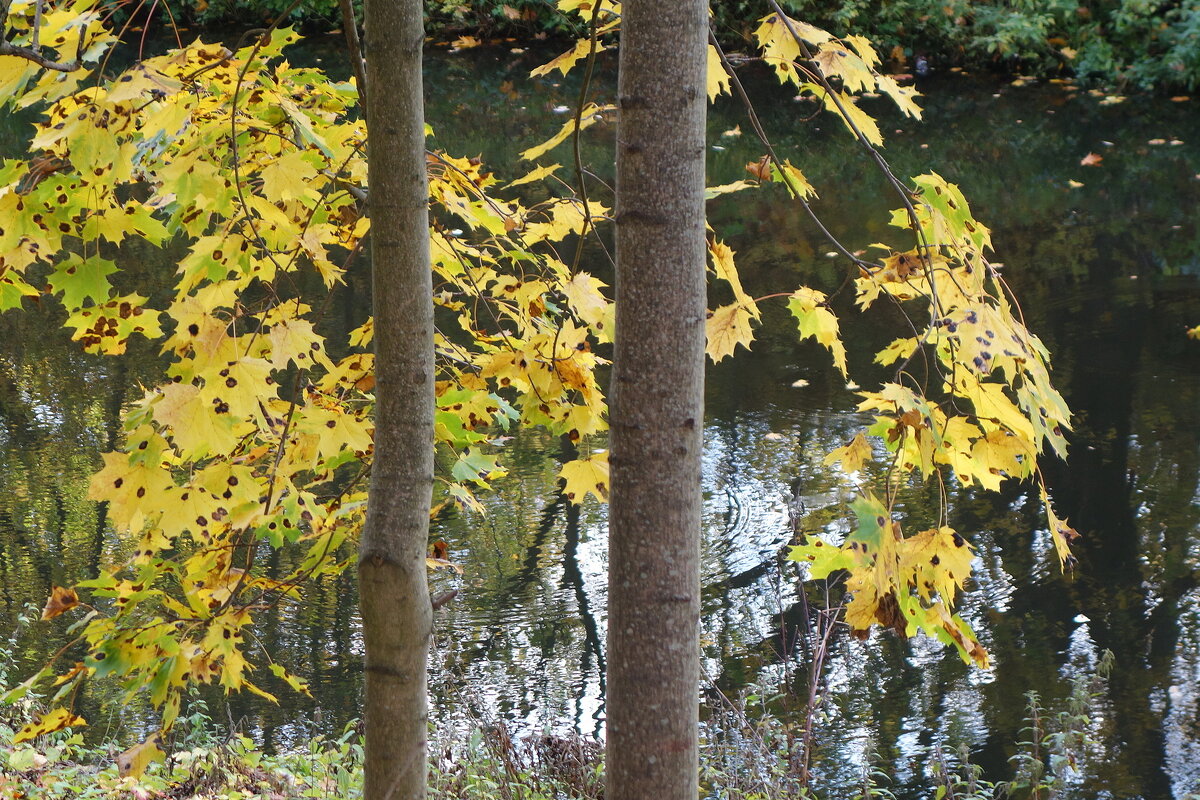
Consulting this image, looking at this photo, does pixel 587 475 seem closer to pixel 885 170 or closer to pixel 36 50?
pixel 885 170

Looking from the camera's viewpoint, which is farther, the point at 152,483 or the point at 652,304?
the point at 152,483

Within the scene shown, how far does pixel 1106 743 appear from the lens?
3373mm

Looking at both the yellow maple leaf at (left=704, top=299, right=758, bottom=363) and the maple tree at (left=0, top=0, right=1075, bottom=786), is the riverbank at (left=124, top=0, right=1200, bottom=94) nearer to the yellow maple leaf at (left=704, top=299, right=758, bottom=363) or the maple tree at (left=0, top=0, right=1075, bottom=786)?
the maple tree at (left=0, top=0, right=1075, bottom=786)

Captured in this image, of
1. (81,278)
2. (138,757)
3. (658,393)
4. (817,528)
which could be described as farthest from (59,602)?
(817,528)

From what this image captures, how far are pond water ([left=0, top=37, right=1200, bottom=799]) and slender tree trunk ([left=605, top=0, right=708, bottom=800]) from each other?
1941 mm

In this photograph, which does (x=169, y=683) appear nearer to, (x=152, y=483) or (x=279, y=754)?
(x=152, y=483)

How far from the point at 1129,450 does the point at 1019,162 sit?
5.54m

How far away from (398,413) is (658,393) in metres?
0.42

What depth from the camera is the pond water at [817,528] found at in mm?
3510

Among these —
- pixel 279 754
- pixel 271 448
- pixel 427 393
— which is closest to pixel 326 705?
pixel 279 754

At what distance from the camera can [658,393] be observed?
1.34m

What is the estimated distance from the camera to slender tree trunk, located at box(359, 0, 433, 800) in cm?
156

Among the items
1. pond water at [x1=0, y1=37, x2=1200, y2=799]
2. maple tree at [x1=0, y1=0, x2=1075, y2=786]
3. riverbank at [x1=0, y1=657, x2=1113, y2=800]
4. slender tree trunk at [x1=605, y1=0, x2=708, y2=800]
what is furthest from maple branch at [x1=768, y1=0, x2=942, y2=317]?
pond water at [x1=0, y1=37, x2=1200, y2=799]

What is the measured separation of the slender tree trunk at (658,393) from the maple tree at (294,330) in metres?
0.18
